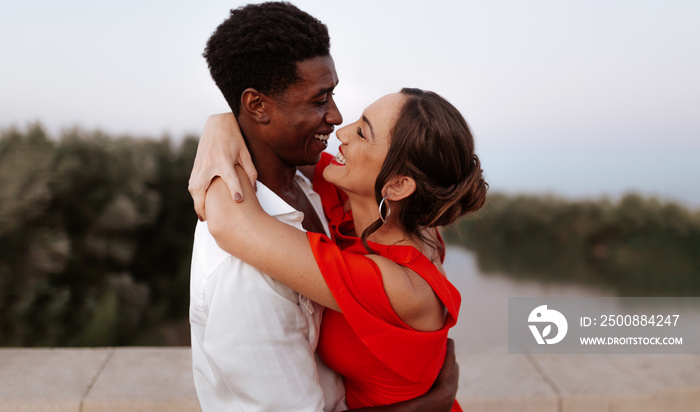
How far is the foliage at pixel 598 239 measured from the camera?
773 centimetres

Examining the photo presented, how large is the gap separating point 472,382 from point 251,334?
1.89 meters

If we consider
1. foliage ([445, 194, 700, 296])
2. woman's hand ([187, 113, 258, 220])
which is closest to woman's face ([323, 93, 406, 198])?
woman's hand ([187, 113, 258, 220])

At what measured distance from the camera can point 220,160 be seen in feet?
4.49

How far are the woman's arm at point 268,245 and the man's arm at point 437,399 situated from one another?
0.42 meters

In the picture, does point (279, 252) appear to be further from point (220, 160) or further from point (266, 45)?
point (266, 45)

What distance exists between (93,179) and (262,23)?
6881 millimetres

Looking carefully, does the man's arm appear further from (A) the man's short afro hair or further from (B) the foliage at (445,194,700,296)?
(B) the foliage at (445,194,700,296)

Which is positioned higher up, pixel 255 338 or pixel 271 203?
pixel 271 203

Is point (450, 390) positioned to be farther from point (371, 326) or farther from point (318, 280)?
point (318, 280)

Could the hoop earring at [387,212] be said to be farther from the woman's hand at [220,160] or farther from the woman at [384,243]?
the woman's hand at [220,160]

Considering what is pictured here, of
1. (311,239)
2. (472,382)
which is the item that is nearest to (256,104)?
(311,239)

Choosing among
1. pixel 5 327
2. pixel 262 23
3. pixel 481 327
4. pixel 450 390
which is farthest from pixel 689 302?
pixel 5 327

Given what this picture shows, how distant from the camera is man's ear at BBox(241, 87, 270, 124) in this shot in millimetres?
1433

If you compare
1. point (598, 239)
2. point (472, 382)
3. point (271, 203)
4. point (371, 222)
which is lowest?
point (598, 239)
